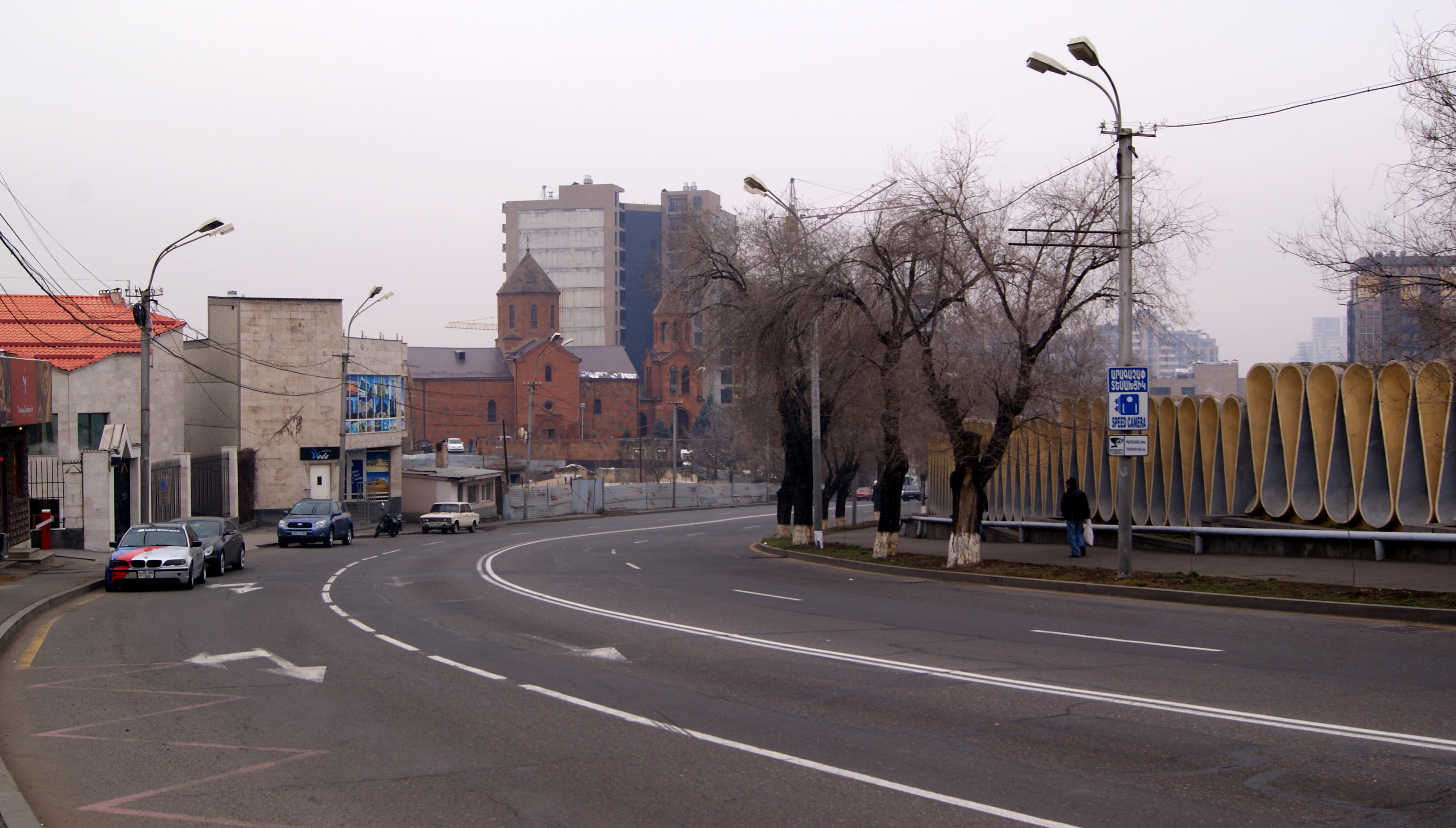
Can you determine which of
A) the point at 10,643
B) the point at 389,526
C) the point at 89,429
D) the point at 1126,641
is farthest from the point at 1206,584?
the point at 389,526

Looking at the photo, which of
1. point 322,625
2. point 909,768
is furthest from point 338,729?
point 322,625

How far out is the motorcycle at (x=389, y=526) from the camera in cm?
4753

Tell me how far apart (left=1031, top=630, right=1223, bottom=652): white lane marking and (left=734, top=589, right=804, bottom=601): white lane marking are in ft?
17.6

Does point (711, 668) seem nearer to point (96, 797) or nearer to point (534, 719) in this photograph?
point (534, 719)

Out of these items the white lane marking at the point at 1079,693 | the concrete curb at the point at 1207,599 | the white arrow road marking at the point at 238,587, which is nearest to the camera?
the white lane marking at the point at 1079,693

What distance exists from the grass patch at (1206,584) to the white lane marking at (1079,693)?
671 centimetres

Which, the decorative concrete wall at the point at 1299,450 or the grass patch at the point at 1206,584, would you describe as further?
the decorative concrete wall at the point at 1299,450

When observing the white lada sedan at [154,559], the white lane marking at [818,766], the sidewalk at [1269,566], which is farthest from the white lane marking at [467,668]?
the sidewalk at [1269,566]

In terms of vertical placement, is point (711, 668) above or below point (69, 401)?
below

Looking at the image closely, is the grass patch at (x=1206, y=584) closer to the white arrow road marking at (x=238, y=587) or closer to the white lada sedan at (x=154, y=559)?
the white arrow road marking at (x=238, y=587)

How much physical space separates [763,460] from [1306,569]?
55.5m

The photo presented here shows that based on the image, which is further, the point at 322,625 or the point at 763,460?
the point at 763,460

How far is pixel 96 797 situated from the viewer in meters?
6.92

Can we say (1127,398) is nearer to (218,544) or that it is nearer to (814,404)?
(814,404)
